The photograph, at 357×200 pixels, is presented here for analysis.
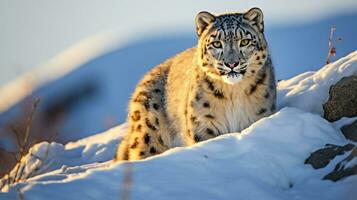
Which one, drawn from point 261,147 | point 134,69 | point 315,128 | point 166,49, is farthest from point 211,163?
point 166,49

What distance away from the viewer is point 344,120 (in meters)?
9.05

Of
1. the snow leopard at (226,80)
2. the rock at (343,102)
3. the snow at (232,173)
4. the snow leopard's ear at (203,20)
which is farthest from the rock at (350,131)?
the snow leopard's ear at (203,20)

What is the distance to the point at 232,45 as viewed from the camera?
993 cm

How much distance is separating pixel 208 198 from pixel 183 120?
3835mm

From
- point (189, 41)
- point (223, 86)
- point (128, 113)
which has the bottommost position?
point (189, 41)

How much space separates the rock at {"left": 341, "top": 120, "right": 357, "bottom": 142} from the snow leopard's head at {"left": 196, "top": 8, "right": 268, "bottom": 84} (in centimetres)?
152

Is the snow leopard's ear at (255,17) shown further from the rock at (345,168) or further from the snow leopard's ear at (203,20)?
the rock at (345,168)

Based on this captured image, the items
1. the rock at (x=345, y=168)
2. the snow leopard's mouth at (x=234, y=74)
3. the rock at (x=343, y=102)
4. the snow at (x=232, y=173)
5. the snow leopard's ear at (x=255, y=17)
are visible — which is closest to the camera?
the snow at (x=232, y=173)

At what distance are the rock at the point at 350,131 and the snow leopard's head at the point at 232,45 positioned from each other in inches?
59.8

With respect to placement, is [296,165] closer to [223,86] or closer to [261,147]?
[261,147]

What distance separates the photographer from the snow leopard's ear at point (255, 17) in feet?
→ 34.0

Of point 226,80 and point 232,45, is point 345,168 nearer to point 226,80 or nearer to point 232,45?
point 226,80

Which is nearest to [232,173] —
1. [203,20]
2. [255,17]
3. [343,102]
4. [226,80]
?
[343,102]

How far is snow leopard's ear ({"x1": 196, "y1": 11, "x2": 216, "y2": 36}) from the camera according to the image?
34.5 feet
